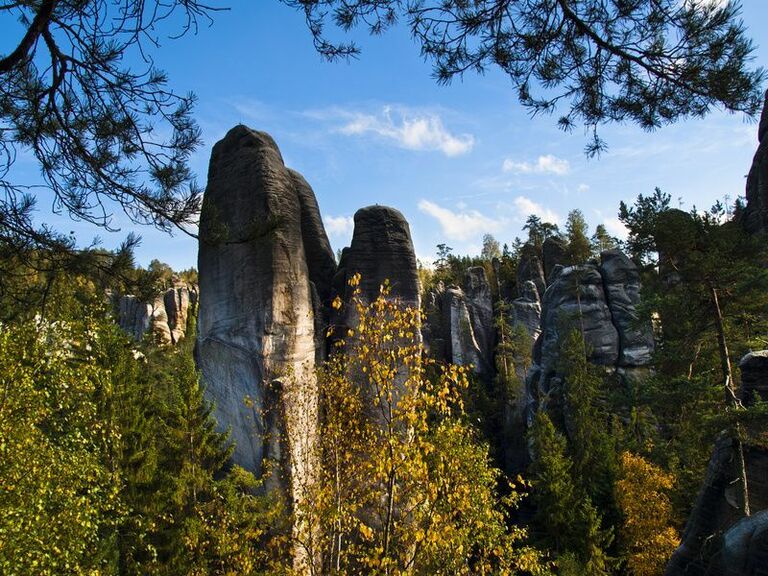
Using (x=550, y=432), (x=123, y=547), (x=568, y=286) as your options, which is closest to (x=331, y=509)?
(x=123, y=547)

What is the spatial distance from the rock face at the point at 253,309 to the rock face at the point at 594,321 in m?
15.1

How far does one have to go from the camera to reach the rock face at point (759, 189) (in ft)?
90.9

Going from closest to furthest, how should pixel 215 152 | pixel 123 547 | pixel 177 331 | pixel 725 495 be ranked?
pixel 725 495 → pixel 123 547 → pixel 215 152 → pixel 177 331

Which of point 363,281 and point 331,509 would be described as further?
point 363,281

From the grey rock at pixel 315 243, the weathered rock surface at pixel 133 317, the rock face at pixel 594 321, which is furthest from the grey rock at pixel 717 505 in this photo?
the weathered rock surface at pixel 133 317

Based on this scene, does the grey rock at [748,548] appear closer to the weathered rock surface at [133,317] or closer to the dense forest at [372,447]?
the dense forest at [372,447]

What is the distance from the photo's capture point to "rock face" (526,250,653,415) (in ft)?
87.8

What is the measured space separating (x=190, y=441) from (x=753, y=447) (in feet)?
44.5

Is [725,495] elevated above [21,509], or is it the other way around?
[21,509]

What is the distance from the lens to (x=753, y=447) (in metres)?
9.59

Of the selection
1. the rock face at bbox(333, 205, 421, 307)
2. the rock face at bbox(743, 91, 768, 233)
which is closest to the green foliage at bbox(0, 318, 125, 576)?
the rock face at bbox(333, 205, 421, 307)

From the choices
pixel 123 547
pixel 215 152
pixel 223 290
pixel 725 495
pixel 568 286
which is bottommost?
pixel 123 547

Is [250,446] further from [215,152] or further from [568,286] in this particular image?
[568,286]

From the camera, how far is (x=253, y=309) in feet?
52.5
